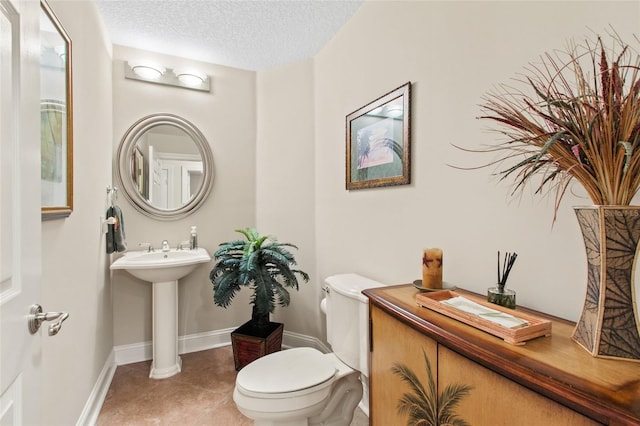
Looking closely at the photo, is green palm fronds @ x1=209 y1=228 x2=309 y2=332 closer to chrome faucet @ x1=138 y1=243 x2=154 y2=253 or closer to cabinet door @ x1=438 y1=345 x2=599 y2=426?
chrome faucet @ x1=138 y1=243 x2=154 y2=253

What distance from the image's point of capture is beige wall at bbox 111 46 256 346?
247cm

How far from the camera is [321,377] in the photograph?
1.43m

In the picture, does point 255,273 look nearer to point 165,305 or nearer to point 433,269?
point 165,305

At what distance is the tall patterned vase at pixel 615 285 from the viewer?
62 centimetres

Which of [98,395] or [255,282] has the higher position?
[255,282]

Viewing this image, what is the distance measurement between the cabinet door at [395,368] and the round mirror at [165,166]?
2.07 m

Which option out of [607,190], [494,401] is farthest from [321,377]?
[607,190]

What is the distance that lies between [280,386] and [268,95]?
2.37m

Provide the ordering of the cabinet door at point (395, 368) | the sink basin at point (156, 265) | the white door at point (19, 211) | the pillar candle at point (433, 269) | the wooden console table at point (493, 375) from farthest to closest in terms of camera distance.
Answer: the sink basin at point (156, 265)
the pillar candle at point (433, 269)
the cabinet door at point (395, 368)
the white door at point (19, 211)
the wooden console table at point (493, 375)

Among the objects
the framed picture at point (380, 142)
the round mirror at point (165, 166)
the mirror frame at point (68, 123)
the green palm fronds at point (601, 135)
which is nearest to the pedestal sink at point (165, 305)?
the round mirror at point (165, 166)

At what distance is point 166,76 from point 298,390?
256 cm

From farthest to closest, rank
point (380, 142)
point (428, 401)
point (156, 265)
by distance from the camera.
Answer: point (156, 265) < point (380, 142) < point (428, 401)

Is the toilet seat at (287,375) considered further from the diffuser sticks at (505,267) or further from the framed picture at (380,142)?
the framed picture at (380,142)

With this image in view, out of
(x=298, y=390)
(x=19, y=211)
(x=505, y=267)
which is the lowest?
(x=298, y=390)
